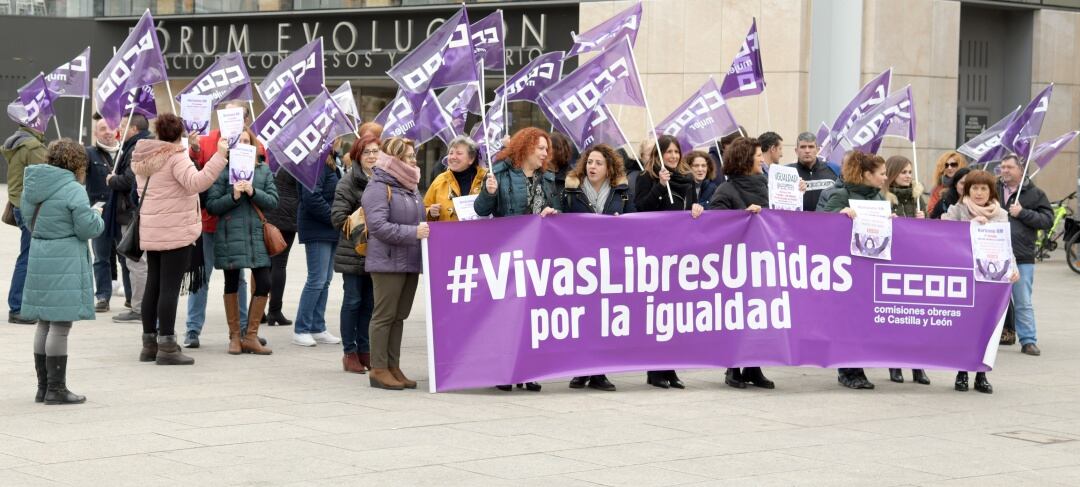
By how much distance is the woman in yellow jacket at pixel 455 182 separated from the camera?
1057cm

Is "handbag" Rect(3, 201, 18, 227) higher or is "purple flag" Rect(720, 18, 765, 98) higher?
"purple flag" Rect(720, 18, 765, 98)

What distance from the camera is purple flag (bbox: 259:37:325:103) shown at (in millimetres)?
13492

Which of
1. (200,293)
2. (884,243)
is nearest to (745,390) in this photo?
(884,243)

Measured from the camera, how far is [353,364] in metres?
11.1

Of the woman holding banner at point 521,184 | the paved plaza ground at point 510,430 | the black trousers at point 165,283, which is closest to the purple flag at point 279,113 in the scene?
the black trousers at point 165,283

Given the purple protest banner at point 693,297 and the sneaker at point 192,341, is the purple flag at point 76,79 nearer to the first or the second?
the sneaker at point 192,341

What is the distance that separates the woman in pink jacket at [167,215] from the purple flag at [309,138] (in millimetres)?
904

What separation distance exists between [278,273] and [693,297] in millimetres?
4499

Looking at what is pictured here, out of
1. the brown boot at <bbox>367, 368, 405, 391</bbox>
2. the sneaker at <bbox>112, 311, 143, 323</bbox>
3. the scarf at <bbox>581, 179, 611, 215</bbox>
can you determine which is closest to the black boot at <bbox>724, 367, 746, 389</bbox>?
the scarf at <bbox>581, 179, 611, 215</bbox>

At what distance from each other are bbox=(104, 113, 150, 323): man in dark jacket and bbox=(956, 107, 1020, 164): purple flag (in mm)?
7355

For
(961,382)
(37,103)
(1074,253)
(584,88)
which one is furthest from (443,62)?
(1074,253)

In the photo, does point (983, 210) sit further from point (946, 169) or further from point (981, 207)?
point (946, 169)

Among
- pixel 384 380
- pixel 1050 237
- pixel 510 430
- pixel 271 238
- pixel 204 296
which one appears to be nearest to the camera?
pixel 510 430

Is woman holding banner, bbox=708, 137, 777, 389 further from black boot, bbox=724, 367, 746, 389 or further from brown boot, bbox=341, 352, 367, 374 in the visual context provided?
brown boot, bbox=341, 352, 367, 374
